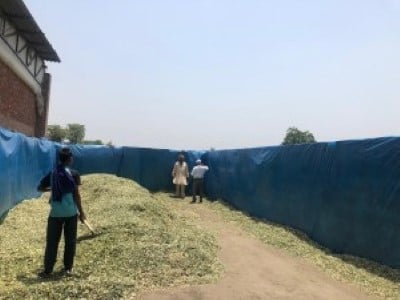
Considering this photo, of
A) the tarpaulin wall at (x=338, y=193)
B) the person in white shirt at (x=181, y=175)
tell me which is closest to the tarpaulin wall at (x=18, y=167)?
the person in white shirt at (x=181, y=175)

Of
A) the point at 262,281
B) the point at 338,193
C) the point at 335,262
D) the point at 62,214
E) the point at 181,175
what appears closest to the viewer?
the point at 62,214

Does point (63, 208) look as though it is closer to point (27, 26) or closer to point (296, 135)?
point (27, 26)

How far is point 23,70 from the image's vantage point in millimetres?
18453

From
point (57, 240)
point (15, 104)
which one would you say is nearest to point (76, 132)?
point (15, 104)

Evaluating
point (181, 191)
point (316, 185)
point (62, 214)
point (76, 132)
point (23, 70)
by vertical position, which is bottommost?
point (181, 191)

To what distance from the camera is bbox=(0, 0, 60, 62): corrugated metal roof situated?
48.7 feet

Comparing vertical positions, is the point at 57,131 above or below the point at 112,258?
above

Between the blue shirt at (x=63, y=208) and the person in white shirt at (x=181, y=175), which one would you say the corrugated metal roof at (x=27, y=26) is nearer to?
the person in white shirt at (x=181, y=175)

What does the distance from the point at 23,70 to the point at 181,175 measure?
713cm

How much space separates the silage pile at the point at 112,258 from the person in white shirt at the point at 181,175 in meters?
Result: 8.61

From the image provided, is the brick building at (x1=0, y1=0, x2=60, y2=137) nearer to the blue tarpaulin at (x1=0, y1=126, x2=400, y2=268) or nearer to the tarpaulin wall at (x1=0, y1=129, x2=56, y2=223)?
the tarpaulin wall at (x1=0, y1=129, x2=56, y2=223)

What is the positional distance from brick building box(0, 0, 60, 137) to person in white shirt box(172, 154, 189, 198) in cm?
624

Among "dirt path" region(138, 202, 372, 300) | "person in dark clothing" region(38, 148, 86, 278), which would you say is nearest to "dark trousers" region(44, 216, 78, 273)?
"person in dark clothing" region(38, 148, 86, 278)

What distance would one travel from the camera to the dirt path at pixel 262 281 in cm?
632
